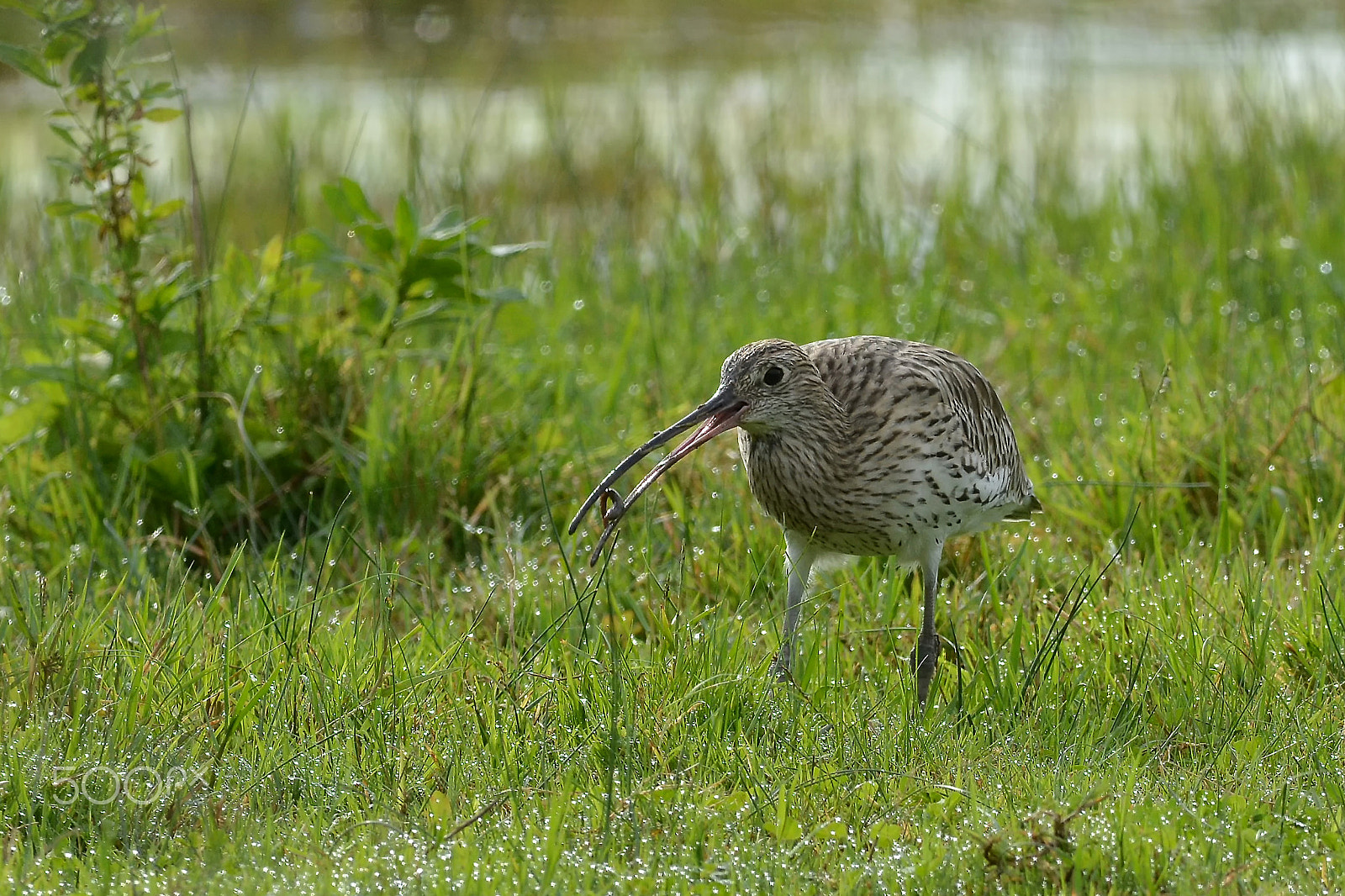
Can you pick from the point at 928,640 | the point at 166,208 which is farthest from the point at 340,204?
the point at 928,640

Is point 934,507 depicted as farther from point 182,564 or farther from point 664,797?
point 182,564

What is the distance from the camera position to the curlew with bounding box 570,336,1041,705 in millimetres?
4141

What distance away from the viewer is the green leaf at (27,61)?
174 inches

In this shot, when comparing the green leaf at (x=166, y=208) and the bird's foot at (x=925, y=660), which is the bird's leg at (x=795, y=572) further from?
the green leaf at (x=166, y=208)

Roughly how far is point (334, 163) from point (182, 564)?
20.5ft

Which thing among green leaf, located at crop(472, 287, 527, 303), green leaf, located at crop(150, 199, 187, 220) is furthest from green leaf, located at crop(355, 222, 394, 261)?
green leaf, located at crop(150, 199, 187, 220)

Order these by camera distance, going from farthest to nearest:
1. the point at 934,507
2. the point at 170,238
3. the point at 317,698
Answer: the point at 170,238 < the point at 934,507 < the point at 317,698

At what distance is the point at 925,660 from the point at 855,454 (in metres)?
0.58

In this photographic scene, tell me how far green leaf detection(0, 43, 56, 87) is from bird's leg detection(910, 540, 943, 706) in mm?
2761

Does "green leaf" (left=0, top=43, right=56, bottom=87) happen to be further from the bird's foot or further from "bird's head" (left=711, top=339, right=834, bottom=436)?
the bird's foot

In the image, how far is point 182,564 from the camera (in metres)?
4.85

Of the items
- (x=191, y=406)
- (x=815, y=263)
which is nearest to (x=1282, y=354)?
(x=815, y=263)

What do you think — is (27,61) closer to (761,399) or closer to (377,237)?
(377,237)

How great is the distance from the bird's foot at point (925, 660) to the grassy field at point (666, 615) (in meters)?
0.07
